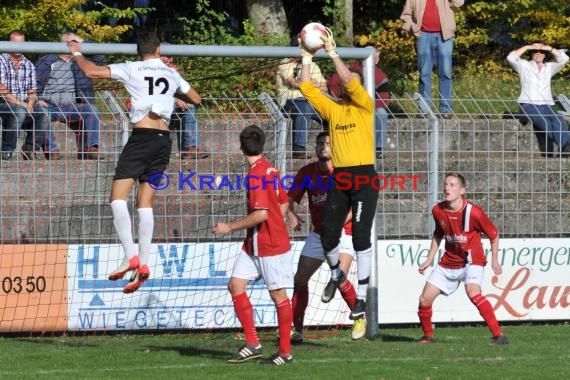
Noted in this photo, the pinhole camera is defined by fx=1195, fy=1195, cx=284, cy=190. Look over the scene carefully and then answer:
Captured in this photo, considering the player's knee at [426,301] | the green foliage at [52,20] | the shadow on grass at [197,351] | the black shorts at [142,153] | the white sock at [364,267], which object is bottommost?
the shadow on grass at [197,351]

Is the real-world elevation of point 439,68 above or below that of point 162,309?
above

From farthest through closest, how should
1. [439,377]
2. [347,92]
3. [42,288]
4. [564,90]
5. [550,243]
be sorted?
[564,90], [550,243], [42,288], [347,92], [439,377]

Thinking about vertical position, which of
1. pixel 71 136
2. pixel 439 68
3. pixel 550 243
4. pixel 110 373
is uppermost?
pixel 439 68

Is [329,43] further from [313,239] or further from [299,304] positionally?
[299,304]

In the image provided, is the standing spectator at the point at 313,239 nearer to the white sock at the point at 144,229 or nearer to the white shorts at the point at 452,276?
the white shorts at the point at 452,276

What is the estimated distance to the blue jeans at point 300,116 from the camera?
1452 centimetres

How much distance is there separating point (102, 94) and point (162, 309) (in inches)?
105

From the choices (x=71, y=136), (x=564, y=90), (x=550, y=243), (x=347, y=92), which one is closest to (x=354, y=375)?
(x=347, y=92)

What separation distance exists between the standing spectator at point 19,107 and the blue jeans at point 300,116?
9.78 feet

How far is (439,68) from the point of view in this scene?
17.8 meters

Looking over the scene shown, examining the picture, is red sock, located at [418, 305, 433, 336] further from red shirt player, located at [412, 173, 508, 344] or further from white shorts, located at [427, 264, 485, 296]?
white shorts, located at [427, 264, 485, 296]

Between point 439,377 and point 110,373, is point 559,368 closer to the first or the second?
point 439,377

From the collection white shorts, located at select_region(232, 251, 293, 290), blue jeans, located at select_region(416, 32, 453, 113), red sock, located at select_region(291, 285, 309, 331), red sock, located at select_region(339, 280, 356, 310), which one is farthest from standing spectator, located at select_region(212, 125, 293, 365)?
blue jeans, located at select_region(416, 32, 453, 113)

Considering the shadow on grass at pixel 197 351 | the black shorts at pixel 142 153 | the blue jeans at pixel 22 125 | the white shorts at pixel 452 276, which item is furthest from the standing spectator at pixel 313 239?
the blue jeans at pixel 22 125
